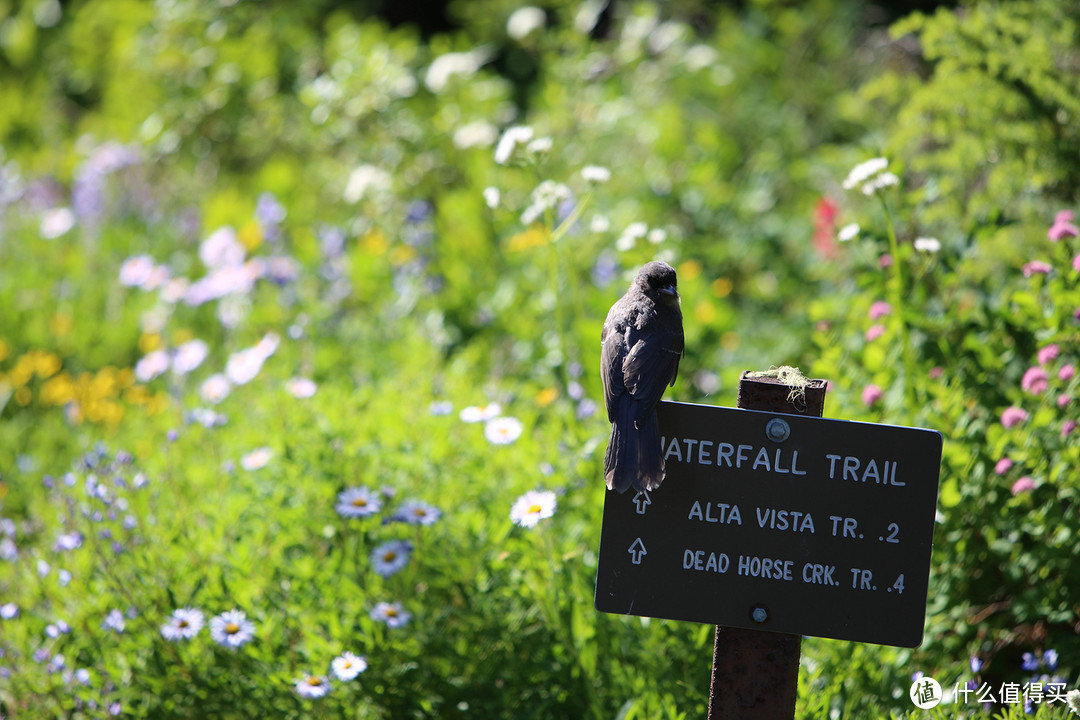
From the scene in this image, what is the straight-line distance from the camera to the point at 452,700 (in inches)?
79.7

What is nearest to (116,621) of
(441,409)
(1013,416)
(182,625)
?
(182,625)

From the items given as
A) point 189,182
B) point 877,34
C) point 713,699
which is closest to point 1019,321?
point 713,699

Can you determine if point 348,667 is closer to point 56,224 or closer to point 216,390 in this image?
point 216,390

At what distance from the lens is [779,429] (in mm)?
1443

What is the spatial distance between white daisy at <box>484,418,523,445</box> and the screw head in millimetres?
816

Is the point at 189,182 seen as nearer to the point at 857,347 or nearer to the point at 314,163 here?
the point at 314,163

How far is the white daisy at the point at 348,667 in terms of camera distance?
5.86 feet

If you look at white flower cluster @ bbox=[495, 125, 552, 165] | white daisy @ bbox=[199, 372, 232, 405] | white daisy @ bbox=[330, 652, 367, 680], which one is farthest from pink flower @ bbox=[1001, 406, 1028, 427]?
white daisy @ bbox=[199, 372, 232, 405]

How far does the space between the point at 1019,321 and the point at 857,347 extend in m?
0.46

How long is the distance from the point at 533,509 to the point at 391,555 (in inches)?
14.7

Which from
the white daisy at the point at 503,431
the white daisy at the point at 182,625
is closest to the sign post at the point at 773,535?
the white daisy at the point at 503,431

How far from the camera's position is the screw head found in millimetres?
1442

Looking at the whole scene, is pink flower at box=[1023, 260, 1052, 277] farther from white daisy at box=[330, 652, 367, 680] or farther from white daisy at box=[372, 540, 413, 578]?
white daisy at box=[330, 652, 367, 680]

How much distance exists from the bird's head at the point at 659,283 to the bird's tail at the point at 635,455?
0.73 ft
